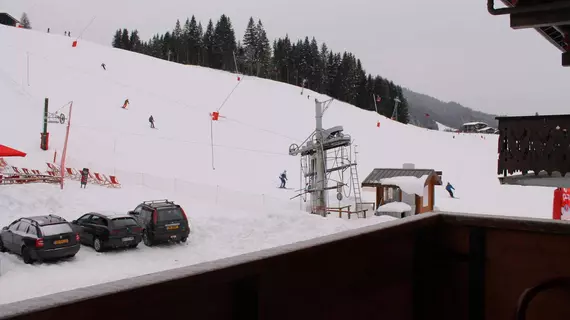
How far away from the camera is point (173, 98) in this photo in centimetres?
5053

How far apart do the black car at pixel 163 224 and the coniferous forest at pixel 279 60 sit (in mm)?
84375

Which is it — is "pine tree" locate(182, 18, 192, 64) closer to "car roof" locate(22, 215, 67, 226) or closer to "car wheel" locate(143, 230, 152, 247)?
"car wheel" locate(143, 230, 152, 247)

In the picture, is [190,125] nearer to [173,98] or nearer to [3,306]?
[173,98]

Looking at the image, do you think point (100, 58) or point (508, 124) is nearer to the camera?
point (508, 124)

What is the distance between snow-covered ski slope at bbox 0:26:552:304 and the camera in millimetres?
14430

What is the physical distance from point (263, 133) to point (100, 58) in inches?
1174

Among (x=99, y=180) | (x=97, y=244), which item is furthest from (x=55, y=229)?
(x=99, y=180)

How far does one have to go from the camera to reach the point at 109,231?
42.0ft

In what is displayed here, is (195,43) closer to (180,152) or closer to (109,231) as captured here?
(180,152)

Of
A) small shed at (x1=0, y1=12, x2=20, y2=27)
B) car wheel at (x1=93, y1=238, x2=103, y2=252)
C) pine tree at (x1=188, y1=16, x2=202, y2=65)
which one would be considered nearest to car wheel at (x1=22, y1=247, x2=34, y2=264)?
car wheel at (x1=93, y1=238, x2=103, y2=252)

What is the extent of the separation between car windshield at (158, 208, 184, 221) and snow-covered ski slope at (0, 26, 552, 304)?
2.71 ft

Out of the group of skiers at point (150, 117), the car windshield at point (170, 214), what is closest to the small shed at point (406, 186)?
the car windshield at point (170, 214)

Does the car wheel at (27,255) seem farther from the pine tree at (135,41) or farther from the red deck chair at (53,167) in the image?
the pine tree at (135,41)

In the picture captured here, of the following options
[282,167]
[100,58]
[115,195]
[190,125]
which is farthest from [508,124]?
[100,58]
